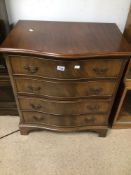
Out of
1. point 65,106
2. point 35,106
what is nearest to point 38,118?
point 35,106

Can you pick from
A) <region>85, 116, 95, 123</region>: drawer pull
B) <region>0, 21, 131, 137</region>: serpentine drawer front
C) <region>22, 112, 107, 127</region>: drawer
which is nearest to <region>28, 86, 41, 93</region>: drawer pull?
<region>0, 21, 131, 137</region>: serpentine drawer front

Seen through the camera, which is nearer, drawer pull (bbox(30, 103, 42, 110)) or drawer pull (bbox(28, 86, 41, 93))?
drawer pull (bbox(28, 86, 41, 93))

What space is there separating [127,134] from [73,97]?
2.36 feet

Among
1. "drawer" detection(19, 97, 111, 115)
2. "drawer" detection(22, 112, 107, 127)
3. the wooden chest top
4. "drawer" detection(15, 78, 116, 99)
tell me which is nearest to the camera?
the wooden chest top

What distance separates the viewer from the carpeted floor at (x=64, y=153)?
1.38 m

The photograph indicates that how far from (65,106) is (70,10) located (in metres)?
0.77

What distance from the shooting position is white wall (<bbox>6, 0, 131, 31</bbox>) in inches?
55.6

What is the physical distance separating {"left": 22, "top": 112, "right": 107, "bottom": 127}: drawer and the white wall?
2.60 feet

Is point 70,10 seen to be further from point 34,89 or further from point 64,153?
point 64,153

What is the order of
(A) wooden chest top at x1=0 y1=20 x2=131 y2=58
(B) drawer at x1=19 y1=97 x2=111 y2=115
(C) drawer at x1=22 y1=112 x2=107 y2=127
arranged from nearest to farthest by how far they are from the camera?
(A) wooden chest top at x1=0 y1=20 x2=131 y2=58
(B) drawer at x1=19 y1=97 x2=111 y2=115
(C) drawer at x1=22 y1=112 x2=107 y2=127

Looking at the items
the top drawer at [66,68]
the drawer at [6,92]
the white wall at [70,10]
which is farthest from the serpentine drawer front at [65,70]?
the drawer at [6,92]

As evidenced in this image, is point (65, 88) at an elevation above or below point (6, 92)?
above

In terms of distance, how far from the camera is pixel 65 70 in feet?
3.65

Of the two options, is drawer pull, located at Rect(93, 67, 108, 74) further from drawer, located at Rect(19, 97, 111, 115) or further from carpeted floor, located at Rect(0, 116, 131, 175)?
carpeted floor, located at Rect(0, 116, 131, 175)
